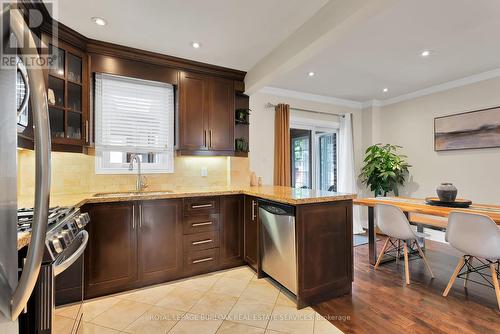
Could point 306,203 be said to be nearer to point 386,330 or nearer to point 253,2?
point 386,330

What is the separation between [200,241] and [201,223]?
203 mm

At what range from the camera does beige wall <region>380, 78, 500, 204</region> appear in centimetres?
349

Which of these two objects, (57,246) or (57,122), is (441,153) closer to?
(57,246)

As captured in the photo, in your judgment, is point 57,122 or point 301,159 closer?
point 57,122

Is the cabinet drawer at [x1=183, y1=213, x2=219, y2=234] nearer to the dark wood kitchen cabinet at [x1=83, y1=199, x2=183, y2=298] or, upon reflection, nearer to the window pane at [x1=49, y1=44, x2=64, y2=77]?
the dark wood kitchen cabinet at [x1=83, y1=199, x2=183, y2=298]

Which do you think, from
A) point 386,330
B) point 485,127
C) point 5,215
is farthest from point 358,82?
point 5,215

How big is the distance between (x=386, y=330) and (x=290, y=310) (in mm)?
722

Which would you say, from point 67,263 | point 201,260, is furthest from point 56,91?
point 201,260

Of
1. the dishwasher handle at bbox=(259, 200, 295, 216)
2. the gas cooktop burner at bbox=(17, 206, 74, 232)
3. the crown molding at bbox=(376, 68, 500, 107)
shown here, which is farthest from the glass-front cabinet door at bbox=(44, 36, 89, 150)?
the crown molding at bbox=(376, 68, 500, 107)

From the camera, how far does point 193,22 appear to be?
2.30m

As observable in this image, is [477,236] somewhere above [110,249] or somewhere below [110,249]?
above

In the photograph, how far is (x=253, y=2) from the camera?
203cm

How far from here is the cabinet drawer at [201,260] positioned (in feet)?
8.78

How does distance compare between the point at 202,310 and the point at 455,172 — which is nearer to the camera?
the point at 202,310
